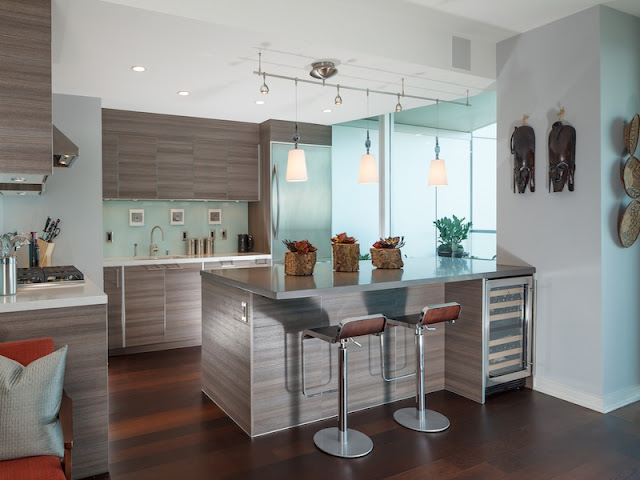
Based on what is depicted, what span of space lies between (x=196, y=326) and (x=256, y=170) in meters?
2.05

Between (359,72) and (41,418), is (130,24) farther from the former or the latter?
(41,418)

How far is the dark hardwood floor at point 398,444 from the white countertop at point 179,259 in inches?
62.5

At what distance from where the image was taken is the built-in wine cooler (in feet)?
12.4

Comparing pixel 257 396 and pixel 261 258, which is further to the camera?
pixel 261 258

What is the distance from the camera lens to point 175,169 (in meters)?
5.78

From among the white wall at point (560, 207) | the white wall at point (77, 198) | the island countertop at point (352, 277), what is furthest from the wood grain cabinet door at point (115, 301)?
the white wall at point (560, 207)

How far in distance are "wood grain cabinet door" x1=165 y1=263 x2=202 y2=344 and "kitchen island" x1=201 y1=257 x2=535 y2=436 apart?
1506 mm

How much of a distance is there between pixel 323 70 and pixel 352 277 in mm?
1613

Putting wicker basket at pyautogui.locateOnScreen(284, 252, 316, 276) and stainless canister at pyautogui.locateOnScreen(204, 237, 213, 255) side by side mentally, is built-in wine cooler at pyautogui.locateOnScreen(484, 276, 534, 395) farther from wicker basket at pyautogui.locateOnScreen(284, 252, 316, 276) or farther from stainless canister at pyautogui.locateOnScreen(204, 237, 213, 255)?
stainless canister at pyautogui.locateOnScreen(204, 237, 213, 255)

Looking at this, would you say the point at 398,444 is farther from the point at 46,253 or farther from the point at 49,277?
the point at 46,253

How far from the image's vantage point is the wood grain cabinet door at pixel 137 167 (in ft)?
18.0

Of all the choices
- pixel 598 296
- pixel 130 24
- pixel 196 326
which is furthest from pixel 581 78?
pixel 196 326

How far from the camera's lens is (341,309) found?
3539 mm

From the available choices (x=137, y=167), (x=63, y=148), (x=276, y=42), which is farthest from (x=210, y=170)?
(x=276, y=42)
